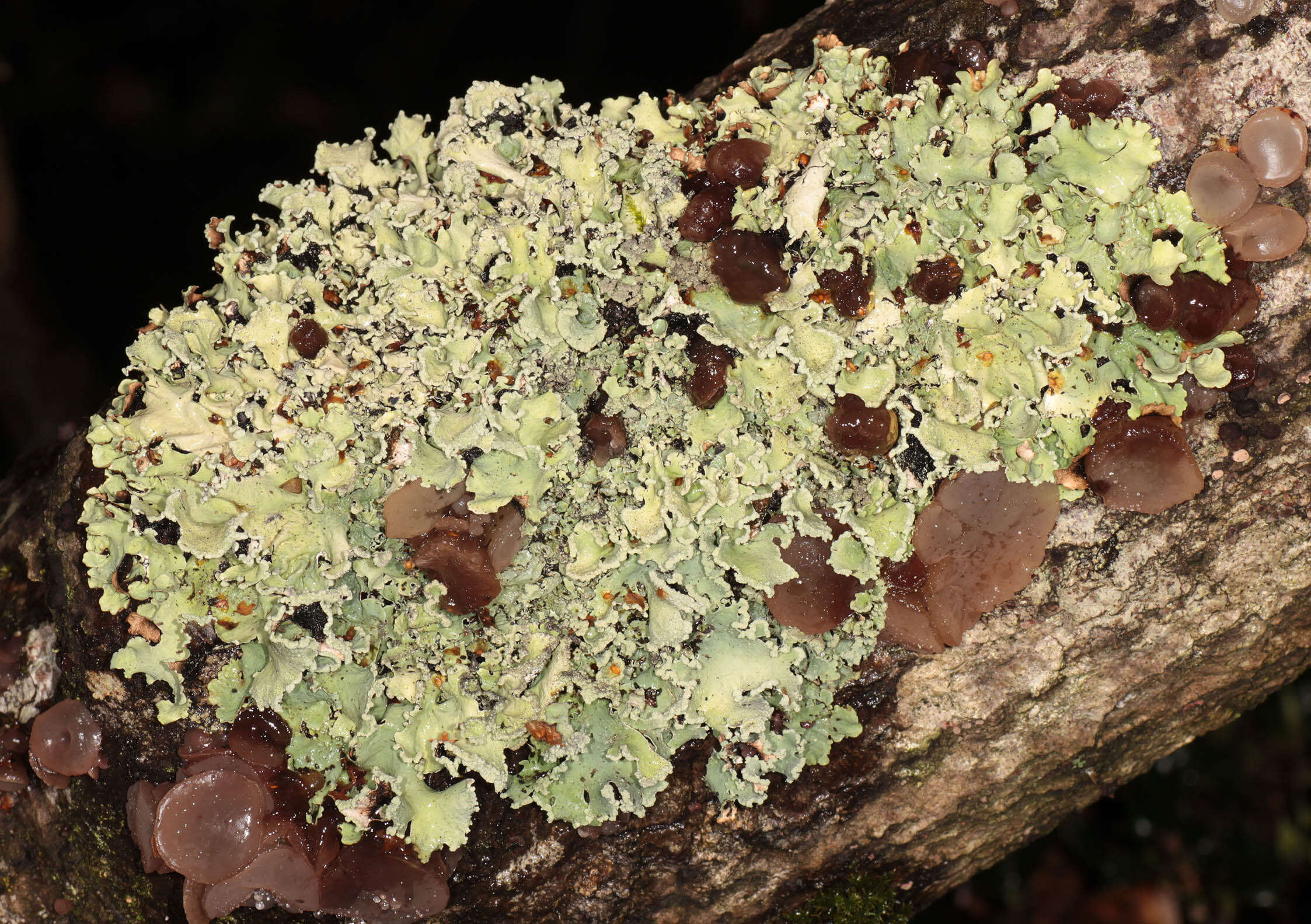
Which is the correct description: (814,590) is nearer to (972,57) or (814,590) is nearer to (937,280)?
(937,280)

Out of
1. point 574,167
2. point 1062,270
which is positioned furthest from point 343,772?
point 1062,270

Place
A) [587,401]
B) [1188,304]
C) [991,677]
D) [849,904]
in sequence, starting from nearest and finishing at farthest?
[1188,304], [587,401], [991,677], [849,904]

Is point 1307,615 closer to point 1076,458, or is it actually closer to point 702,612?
point 1076,458

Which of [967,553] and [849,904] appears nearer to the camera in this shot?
[967,553]

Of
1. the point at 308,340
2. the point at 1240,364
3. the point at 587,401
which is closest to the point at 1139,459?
the point at 1240,364

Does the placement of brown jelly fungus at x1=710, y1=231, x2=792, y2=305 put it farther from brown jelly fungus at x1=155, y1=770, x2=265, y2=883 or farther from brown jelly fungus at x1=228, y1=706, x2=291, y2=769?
brown jelly fungus at x1=155, y1=770, x2=265, y2=883

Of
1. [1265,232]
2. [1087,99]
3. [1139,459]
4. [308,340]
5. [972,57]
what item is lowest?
[1139,459]

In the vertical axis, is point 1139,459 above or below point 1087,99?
below
